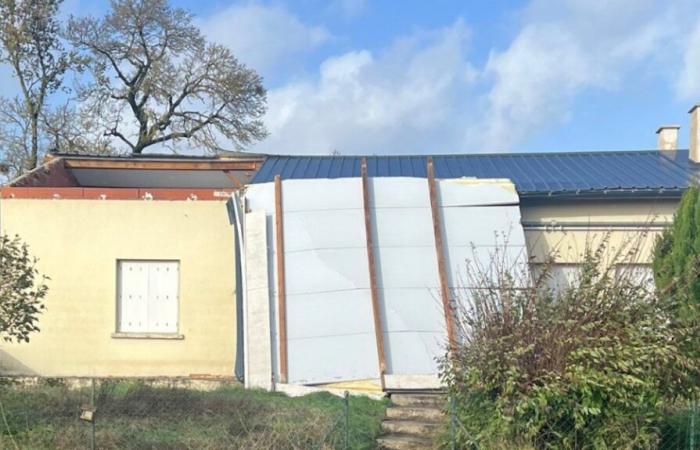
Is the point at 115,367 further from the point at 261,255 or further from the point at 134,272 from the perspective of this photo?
the point at 261,255

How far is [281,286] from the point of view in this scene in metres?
10.8

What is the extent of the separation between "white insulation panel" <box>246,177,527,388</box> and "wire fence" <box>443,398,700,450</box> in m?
2.56

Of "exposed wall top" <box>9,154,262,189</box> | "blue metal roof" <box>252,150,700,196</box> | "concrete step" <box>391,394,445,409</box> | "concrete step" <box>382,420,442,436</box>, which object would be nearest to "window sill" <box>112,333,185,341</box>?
"blue metal roof" <box>252,150,700,196</box>

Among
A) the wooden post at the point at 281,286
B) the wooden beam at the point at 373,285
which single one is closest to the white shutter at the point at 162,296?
the wooden post at the point at 281,286

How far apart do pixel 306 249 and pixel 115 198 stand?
4.10 m

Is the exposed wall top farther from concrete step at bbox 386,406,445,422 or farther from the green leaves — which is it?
concrete step at bbox 386,406,445,422

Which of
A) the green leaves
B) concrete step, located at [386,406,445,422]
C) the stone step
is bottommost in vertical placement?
the stone step

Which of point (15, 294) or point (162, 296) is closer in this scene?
point (15, 294)

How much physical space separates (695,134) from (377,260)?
818cm

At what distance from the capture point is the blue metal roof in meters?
12.5

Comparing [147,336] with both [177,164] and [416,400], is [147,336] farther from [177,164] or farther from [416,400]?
[416,400]

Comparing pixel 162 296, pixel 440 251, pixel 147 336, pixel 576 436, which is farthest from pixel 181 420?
pixel 162 296

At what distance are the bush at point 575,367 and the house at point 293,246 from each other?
281cm

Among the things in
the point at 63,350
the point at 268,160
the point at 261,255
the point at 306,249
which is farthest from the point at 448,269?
the point at 63,350
